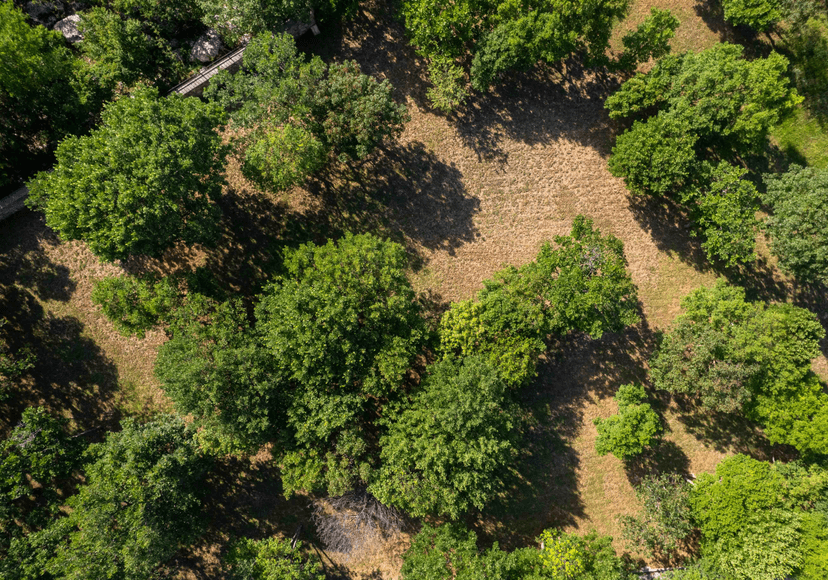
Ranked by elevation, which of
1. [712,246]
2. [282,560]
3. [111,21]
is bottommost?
[282,560]

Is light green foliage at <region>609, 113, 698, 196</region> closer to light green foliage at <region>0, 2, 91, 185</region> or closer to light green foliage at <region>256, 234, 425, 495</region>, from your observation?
light green foliage at <region>256, 234, 425, 495</region>

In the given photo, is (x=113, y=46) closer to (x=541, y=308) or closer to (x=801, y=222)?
(x=541, y=308)

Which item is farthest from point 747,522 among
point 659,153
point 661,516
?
point 659,153

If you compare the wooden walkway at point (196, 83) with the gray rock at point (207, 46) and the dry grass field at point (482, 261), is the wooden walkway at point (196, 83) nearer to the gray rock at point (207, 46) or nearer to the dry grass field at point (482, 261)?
the gray rock at point (207, 46)

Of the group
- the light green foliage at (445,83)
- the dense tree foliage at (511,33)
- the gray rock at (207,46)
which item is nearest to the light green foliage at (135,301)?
the gray rock at (207,46)

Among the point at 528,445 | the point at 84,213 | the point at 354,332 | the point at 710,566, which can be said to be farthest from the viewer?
the point at 528,445

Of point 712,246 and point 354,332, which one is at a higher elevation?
point 712,246

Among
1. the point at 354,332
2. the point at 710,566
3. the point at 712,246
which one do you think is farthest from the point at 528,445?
the point at 712,246

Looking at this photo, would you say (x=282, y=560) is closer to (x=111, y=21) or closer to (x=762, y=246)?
(x=111, y=21)
